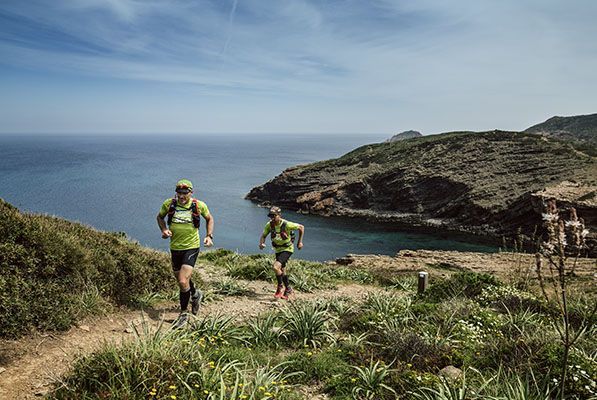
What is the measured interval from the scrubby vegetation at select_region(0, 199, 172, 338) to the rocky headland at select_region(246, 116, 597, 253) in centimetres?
4594

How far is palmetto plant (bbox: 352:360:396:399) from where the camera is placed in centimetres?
446

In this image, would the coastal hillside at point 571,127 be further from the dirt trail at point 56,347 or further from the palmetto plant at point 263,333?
the dirt trail at point 56,347

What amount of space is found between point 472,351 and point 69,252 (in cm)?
677

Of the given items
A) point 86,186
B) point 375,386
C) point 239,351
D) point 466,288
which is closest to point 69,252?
point 239,351

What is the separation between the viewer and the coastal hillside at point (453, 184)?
160ft

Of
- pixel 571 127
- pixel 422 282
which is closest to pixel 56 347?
pixel 422 282

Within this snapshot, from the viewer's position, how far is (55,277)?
21.1 feet

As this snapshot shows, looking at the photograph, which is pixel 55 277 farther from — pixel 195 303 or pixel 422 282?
pixel 422 282

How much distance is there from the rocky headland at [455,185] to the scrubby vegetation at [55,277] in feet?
151

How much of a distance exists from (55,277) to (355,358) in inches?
198

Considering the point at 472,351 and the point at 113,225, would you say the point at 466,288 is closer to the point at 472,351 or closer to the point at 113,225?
the point at 472,351

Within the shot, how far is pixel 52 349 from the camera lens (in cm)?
509

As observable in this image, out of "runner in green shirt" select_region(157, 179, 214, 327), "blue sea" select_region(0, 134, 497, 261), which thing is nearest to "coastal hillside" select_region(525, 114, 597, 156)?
"blue sea" select_region(0, 134, 497, 261)

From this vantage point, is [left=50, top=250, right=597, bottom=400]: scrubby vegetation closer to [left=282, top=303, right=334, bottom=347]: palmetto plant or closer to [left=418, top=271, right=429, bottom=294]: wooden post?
[left=282, top=303, right=334, bottom=347]: palmetto plant
